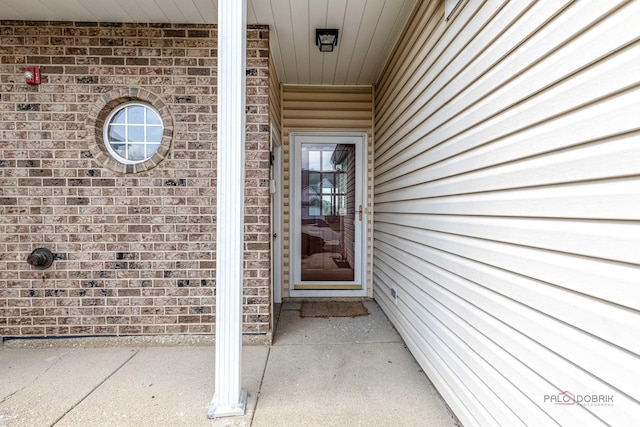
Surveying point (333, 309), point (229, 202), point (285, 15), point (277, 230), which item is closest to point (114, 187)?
point (229, 202)

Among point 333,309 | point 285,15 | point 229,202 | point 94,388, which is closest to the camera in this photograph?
point 229,202

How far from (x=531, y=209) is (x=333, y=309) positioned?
100 inches

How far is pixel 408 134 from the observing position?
94.7 inches

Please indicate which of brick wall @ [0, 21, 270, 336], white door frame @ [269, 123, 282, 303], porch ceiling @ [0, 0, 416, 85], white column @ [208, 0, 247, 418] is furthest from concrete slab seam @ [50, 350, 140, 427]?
porch ceiling @ [0, 0, 416, 85]

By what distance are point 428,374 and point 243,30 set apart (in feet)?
8.09

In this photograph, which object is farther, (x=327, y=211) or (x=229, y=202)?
(x=327, y=211)

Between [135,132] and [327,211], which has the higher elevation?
[135,132]

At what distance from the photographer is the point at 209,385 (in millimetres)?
1897

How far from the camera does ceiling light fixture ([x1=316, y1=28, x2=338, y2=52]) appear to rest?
2430 millimetres

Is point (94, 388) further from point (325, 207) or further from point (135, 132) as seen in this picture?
point (325, 207)

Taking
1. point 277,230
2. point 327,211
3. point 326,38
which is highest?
point 326,38

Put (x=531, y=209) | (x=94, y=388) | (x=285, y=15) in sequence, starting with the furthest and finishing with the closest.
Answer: (x=285, y=15)
(x=94, y=388)
(x=531, y=209)

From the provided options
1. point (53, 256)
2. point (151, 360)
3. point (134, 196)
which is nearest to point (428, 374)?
point (151, 360)

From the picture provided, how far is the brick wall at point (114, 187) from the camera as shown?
2.36 metres
